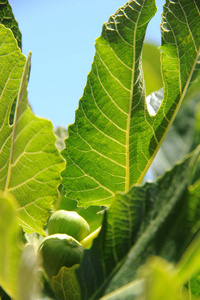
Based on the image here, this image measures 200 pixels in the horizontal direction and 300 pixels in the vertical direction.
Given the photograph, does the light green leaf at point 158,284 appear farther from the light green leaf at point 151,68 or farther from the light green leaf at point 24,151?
the light green leaf at point 151,68

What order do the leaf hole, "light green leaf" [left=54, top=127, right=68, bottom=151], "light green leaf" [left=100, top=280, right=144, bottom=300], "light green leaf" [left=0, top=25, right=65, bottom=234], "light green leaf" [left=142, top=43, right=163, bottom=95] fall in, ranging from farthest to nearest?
"light green leaf" [left=54, top=127, right=68, bottom=151] < "light green leaf" [left=142, top=43, right=163, bottom=95] < the leaf hole < "light green leaf" [left=0, top=25, right=65, bottom=234] < "light green leaf" [left=100, top=280, right=144, bottom=300]

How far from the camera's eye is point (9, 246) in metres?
0.48

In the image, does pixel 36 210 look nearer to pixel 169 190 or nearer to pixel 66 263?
pixel 66 263

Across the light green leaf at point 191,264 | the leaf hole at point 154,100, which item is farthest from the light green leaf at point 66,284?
the leaf hole at point 154,100

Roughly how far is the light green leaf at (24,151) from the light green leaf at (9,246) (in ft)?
0.73

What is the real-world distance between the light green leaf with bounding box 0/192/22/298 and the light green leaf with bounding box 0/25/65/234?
22cm

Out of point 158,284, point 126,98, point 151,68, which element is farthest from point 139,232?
point 151,68

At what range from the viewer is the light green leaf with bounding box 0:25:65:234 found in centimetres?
70

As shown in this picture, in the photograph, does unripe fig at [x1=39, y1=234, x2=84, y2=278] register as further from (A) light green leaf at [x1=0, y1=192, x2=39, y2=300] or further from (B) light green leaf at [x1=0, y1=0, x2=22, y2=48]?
(B) light green leaf at [x1=0, y1=0, x2=22, y2=48]

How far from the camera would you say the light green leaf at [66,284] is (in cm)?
71

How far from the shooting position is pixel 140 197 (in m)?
0.58

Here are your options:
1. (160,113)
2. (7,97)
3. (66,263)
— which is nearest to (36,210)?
(66,263)

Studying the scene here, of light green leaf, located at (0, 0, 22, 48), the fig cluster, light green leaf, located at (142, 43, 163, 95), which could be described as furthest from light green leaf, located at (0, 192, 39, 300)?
light green leaf, located at (142, 43, 163, 95)

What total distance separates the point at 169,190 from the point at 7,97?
0.38 meters
